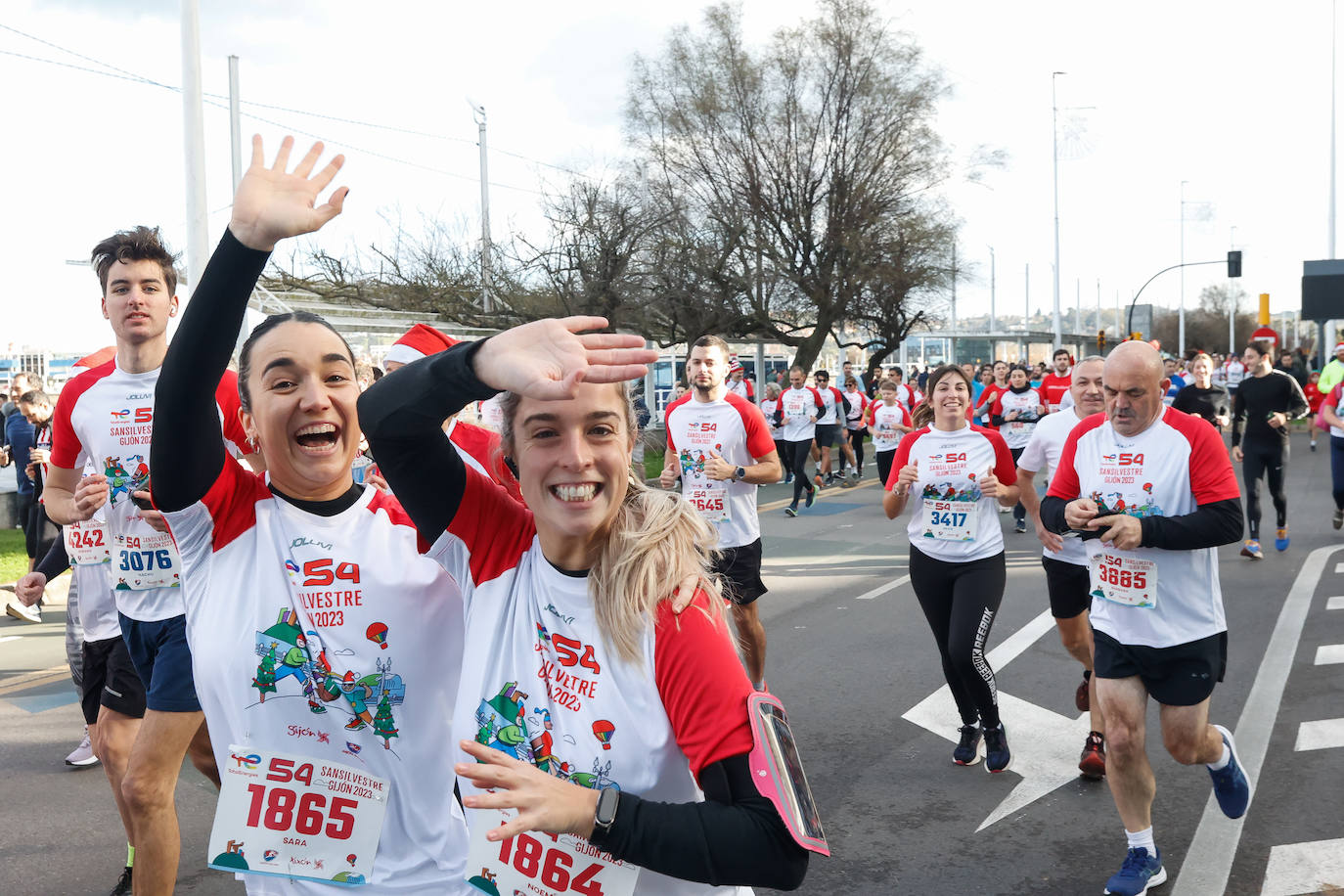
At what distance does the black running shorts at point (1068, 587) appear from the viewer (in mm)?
5840

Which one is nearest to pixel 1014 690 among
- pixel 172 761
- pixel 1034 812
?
pixel 1034 812

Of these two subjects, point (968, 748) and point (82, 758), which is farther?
point (82, 758)

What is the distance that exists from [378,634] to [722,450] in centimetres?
492

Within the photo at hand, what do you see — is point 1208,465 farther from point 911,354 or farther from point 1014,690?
point 911,354

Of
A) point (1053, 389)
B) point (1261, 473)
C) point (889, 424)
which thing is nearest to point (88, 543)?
point (1261, 473)

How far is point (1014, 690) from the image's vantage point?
22.4 feet

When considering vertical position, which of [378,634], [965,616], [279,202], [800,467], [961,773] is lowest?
[961,773]

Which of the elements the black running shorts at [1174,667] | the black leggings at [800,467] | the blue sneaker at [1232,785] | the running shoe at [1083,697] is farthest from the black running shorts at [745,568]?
the black leggings at [800,467]

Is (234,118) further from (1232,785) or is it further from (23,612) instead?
(1232,785)

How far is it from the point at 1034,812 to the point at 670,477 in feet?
10.0

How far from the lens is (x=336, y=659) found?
2.33m

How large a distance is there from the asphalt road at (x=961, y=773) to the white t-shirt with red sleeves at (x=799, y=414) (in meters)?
6.60

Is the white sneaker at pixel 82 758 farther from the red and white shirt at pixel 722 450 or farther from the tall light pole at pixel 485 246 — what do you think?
the tall light pole at pixel 485 246

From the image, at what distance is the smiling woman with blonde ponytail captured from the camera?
5.46 metres
